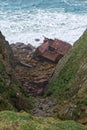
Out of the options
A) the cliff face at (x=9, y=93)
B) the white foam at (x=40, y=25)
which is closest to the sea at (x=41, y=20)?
the white foam at (x=40, y=25)

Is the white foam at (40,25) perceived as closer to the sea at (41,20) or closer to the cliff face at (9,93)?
the sea at (41,20)

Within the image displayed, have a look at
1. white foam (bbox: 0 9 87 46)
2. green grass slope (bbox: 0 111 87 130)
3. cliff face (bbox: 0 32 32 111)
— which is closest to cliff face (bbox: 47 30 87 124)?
cliff face (bbox: 0 32 32 111)

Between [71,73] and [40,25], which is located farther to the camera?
[40,25]

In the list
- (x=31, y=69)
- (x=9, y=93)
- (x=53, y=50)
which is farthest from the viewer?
(x=53, y=50)

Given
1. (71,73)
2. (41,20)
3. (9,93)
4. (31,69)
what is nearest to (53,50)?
(31,69)

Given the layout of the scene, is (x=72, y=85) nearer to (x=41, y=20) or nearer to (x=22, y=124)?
(x=22, y=124)

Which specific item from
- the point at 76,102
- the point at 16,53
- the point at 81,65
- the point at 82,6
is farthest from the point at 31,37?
the point at 76,102

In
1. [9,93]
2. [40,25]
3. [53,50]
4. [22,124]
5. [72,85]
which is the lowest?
[40,25]
